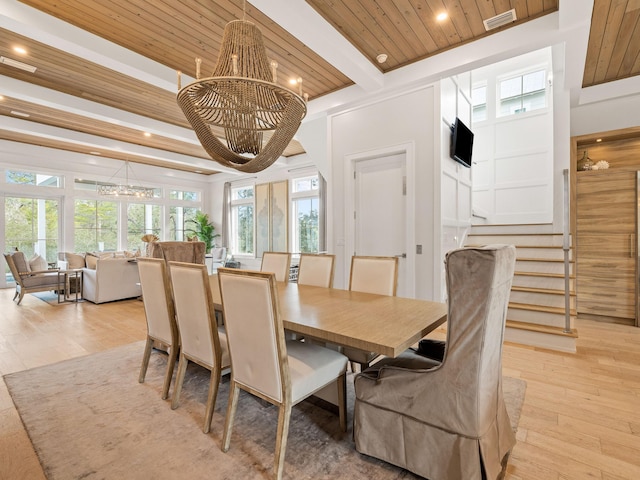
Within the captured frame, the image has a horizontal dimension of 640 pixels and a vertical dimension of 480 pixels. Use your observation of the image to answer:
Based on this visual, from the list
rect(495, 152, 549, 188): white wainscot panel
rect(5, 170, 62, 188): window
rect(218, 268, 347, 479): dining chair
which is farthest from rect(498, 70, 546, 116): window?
rect(5, 170, 62, 188): window

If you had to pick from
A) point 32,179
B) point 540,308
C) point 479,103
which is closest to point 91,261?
point 32,179

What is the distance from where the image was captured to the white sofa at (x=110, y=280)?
5.21 meters

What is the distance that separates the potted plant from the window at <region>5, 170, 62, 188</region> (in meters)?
3.36

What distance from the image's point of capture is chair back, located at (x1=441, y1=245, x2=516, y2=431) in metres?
1.23

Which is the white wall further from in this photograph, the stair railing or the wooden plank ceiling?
the stair railing

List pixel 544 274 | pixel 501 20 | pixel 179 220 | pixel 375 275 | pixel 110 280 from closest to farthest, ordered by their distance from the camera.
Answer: pixel 375 275
pixel 501 20
pixel 544 274
pixel 110 280
pixel 179 220

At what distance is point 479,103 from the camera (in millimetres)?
5488

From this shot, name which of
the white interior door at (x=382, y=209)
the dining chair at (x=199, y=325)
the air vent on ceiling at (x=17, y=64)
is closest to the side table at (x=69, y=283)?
the air vent on ceiling at (x=17, y=64)

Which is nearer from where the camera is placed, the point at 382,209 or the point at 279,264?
the point at 279,264

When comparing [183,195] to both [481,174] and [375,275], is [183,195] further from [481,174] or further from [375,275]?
[375,275]

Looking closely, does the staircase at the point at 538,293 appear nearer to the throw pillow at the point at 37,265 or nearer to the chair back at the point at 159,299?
the chair back at the point at 159,299

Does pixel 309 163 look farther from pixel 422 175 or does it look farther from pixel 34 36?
pixel 34 36

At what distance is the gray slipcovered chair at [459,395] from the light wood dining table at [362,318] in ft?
0.68

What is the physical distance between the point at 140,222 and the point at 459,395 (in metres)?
9.34
